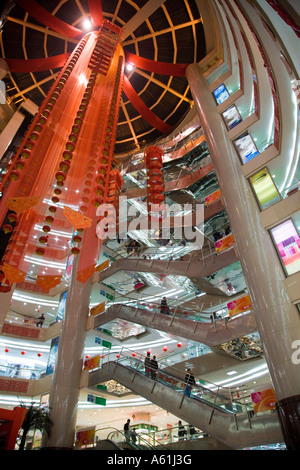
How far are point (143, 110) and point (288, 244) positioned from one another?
11581mm

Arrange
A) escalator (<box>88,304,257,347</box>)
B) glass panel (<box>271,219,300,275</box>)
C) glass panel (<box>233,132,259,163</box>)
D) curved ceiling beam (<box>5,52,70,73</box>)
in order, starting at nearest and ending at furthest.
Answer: glass panel (<box>271,219,300,275</box>) < escalator (<box>88,304,257,347</box>) < glass panel (<box>233,132,259,163</box>) < curved ceiling beam (<box>5,52,70,73</box>)

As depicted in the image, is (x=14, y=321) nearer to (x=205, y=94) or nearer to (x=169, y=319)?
(x=169, y=319)

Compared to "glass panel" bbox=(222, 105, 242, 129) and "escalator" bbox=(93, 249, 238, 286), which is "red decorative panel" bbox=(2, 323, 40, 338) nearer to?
"escalator" bbox=(93, 249, 238, 286)

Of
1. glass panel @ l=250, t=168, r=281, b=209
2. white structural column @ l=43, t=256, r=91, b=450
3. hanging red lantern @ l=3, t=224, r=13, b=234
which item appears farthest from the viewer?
white structural column @ l=43, t=256, r=91, b=450

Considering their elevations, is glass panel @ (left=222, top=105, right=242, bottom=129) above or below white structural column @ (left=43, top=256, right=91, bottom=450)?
above

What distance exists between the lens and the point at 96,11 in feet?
44.2

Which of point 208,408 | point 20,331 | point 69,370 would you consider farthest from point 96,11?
point 20,331

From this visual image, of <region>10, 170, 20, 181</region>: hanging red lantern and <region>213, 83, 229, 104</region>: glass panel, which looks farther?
<region>213, 83, 229, 104</region>: glass panel

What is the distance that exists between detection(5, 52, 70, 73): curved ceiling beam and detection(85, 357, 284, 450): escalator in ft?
45.6

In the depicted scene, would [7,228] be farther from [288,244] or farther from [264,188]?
[264,188]

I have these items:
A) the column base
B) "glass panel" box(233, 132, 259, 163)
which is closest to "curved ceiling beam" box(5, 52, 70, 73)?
"glass panel" box(233, 132, 259, 163)

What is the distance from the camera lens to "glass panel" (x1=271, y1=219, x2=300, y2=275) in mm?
9102

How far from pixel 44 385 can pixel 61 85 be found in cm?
1439

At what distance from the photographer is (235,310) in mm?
10547
